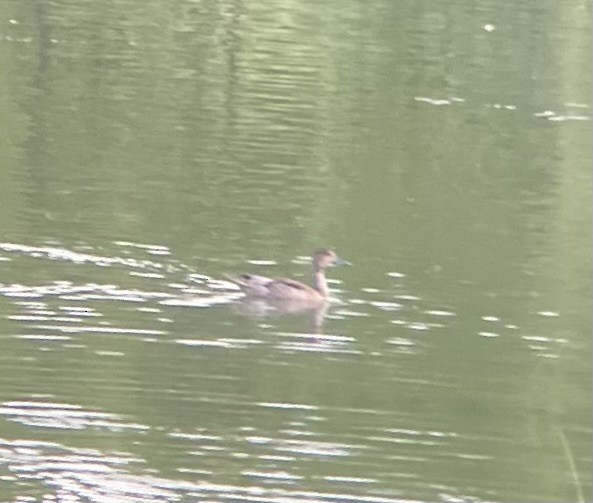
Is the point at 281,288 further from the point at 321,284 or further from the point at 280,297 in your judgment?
the point at 321,284

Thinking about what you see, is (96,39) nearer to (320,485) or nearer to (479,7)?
(479,7)

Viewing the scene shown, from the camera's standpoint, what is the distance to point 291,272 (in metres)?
16.7

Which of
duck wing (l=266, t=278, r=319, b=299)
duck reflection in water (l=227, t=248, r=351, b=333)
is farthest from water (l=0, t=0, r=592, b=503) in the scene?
duck wing (l=266, t=278, r=319, b=299)

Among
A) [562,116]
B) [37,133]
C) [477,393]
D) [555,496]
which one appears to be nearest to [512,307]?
[477,393]

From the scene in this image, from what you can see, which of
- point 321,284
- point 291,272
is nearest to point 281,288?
point 321,284

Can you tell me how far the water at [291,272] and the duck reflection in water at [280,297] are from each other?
3.0 inches

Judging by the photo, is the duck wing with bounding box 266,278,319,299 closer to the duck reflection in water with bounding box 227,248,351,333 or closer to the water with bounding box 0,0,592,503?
the duck reflection in water with bounding box 227,248,351,333

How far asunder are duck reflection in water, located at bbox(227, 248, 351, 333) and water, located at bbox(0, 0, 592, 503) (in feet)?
0.25

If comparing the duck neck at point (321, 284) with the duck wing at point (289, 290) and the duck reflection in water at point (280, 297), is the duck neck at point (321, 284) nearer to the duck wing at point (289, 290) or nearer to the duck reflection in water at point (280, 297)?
the duck reflection in water at point (280, 297)

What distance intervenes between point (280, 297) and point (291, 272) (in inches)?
55.4

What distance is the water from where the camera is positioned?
1132cm

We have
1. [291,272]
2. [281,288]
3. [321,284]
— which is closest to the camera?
[281,288]

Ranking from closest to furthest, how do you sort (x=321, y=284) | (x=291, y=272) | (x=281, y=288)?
(x=281, y=288), (x=321, y=284), (x=291, y=272)

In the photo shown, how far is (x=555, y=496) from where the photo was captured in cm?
1077
